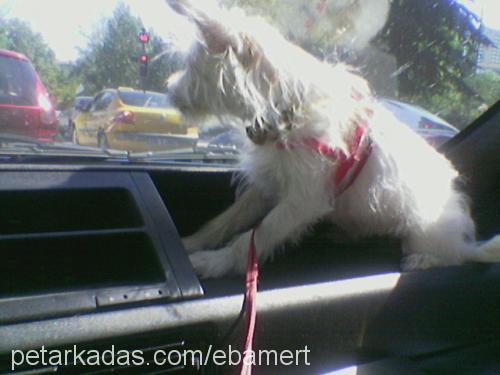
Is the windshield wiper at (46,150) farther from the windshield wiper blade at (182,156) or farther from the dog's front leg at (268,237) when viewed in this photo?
the dog's front leg at (268,237)

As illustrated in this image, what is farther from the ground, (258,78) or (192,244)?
(258,78)

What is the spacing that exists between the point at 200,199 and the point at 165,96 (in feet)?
2.02

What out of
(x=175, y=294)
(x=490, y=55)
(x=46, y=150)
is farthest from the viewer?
(x=490, y=55)

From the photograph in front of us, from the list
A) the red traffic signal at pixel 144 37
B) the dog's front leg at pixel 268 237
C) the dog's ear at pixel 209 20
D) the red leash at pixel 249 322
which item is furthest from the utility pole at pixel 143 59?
the red leash at pixel 249 322

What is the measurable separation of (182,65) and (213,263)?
3.57ft

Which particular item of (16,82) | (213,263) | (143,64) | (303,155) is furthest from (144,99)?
(213,263)

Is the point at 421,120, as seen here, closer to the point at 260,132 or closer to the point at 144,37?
the point at 260,132

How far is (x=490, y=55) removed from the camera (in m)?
3.01

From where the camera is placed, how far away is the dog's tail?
8.46 ft

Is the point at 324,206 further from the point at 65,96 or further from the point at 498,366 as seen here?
the point at 65,96

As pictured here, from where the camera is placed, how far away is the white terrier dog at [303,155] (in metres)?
2.46

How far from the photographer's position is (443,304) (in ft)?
7.04

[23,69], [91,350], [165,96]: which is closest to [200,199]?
[165,96]

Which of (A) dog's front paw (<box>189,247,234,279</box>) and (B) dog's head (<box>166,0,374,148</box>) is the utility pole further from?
(A) dog's front paw (<box>189,247,234,279</box>)
